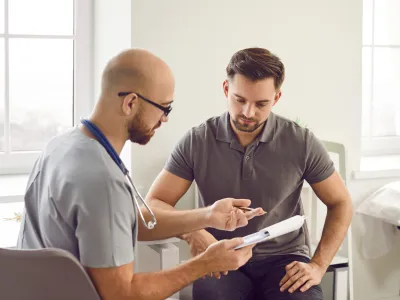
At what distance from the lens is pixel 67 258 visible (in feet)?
4.58

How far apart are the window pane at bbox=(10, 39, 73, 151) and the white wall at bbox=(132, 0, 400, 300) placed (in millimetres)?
483

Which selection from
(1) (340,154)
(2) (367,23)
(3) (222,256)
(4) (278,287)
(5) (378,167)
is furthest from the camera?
(2) (367,23)

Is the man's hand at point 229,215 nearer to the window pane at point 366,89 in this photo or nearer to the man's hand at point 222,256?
the man's hand at point 222,256

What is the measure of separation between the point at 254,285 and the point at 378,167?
4.60 ft

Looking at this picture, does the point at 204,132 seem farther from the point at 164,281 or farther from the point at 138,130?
the point at 164,281

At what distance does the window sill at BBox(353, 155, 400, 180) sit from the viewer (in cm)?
319

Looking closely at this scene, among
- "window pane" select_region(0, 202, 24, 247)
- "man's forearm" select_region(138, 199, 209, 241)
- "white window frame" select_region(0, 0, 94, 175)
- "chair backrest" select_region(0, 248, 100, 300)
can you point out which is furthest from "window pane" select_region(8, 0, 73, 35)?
"chair backrest" select_region(0, 248, 100, 300)

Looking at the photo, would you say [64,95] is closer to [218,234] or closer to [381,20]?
[218,234]

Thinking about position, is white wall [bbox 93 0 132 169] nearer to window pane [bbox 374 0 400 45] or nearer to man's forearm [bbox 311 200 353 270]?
man's forearm [bbox 311 200 353 270]

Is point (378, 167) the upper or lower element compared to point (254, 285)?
upper

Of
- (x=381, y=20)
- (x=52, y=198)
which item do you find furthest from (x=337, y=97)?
(x=52, y=198)

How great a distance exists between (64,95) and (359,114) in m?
1.39

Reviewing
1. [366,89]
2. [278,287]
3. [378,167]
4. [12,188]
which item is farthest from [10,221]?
[366,89]

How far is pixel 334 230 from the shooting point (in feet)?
7.19
